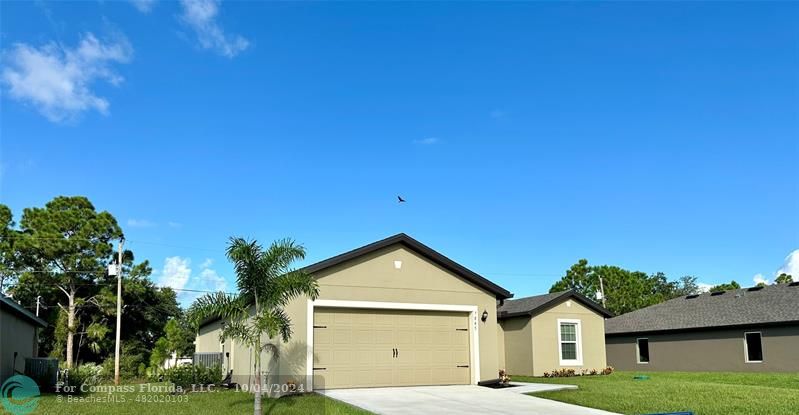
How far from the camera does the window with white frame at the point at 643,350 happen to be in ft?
94.7

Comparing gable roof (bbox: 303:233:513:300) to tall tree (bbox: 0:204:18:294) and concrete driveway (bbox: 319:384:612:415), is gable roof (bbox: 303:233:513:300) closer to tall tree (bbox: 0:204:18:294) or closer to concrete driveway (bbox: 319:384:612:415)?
concrete driveway (bbox: 319:384:612:415)

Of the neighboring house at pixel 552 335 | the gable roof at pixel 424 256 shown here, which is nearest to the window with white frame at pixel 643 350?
the neighboring house at pixel 552 335

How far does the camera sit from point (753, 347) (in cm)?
2494

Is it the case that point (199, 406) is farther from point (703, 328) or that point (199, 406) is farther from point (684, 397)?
point (703, 328)

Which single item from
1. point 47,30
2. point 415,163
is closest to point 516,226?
point 415,163

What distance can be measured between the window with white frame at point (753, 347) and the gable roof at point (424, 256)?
12.2 meters

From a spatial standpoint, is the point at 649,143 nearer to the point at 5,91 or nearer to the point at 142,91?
the point at 142,91

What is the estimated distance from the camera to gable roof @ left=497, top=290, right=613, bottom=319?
2419 centimetres

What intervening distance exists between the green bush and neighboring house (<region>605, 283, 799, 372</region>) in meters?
20.3

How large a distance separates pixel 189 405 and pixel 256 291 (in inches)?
135

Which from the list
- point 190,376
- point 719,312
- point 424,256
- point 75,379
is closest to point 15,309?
point 75,379

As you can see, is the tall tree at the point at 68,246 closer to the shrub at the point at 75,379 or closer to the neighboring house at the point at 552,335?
the shrub at the point at 75,379

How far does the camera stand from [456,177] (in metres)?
24.0

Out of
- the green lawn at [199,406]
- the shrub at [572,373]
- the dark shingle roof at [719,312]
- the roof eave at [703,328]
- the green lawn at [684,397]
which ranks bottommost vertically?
the shrub at [572,373]
